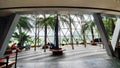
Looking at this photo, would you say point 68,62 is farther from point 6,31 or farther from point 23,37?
point 23,37

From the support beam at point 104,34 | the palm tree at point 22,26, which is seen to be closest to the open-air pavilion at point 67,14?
the support beam at point 104,34

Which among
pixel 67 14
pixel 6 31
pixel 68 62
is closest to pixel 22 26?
pixel 6 31

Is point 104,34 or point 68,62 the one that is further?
point 104,34

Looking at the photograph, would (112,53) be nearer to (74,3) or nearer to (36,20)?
(74,3)

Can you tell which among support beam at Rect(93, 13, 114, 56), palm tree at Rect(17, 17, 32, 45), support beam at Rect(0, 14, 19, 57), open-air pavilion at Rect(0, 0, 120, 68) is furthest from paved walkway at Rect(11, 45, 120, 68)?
palm tree at Rect(17, 17, 32, 45)

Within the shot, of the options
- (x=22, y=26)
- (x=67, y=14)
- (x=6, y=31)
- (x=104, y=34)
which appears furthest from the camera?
(x=22, y=26)

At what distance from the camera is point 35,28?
762 inches

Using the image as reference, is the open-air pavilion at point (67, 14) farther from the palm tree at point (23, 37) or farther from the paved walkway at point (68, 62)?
the palm tree at point (23, 37)

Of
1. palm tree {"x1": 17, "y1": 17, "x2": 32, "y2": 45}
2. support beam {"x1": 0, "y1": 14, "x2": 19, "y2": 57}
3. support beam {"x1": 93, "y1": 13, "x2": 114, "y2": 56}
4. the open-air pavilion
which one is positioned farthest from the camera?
palm tree {"x1": 17, "y1": 17, "x2": 32, "y2": 45}

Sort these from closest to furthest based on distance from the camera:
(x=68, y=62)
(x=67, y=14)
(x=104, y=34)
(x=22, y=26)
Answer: (x=68, y=62)
(x=104, y=34)
(x=67, y=14)
(x=22, y=26)

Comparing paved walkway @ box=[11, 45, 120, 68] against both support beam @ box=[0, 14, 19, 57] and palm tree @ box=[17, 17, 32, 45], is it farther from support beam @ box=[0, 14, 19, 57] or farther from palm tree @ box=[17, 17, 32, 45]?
palm tree @ box=[17, 17, 32, 45]

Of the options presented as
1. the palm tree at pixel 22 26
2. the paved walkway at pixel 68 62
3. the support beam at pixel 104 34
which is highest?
the palm tree at pixel 22 26

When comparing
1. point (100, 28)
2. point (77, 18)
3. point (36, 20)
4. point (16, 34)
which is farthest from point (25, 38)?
point (100, 28)

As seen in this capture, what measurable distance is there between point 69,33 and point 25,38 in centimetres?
630
